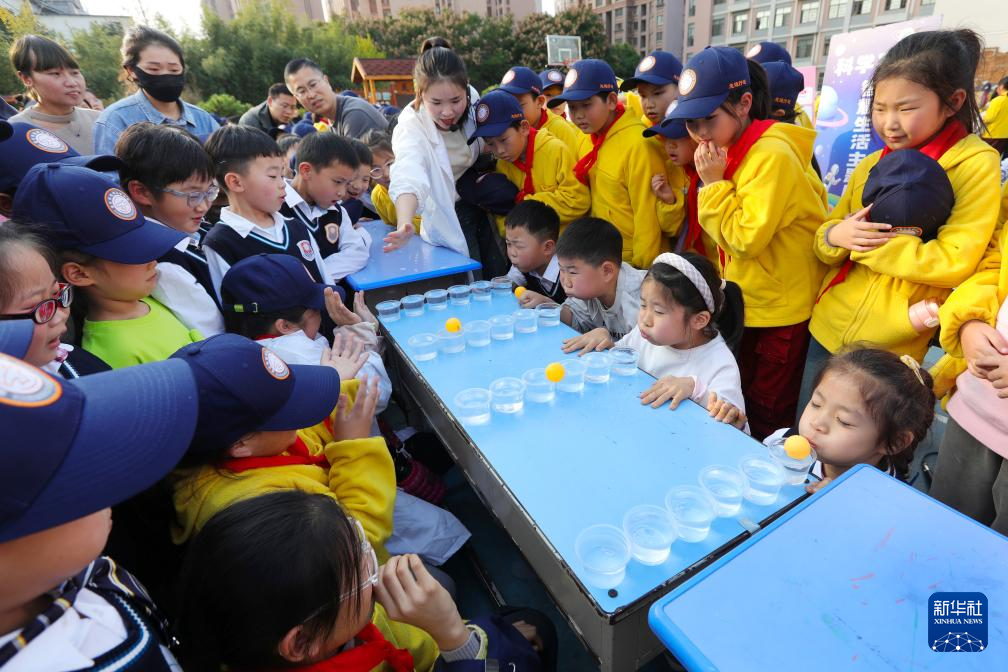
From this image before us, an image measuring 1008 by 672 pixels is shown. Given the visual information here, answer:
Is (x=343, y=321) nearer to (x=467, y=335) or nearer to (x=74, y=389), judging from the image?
(x=467, y=335)

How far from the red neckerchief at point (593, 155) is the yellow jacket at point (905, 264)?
133 centimetres

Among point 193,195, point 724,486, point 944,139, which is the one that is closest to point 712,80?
point 944,139

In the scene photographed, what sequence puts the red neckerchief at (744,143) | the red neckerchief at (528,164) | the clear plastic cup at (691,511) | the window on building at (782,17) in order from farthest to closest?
the window on building at (782,17)
the red neckerchief at (528,164)
the red neckerchief at (744,143)
the clear plastic cup at (691,511)

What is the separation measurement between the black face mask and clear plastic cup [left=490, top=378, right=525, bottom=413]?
121 inches

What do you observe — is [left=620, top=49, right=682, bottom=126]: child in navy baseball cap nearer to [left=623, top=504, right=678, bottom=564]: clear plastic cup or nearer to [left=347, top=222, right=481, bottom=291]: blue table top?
[left=347, top=222, right=481, bottom=291]: blue table top

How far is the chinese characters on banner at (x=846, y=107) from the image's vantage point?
6.01 metres

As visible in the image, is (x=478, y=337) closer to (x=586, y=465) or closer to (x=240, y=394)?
(x=586, y=465)

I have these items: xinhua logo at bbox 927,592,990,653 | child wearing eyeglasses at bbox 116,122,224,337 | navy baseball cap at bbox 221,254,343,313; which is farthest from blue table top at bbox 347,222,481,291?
xinhua logo at bbox 927,592,990,653

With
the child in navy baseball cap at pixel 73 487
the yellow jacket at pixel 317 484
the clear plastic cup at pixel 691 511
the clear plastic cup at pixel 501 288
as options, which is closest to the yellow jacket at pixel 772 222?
the clear plastic cup at pixel 501 288

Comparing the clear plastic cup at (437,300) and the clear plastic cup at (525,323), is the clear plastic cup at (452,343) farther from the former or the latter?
the clear plastic cup at (437,300)

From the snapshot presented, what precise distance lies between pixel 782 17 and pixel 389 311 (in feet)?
112

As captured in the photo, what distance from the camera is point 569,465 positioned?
132 centimetres

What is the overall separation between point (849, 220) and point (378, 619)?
2.06 metres

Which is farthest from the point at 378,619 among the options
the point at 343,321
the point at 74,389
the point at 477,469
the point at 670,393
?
the point at 343,321
